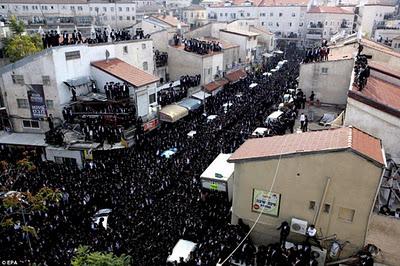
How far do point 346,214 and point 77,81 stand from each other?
66.8 ft

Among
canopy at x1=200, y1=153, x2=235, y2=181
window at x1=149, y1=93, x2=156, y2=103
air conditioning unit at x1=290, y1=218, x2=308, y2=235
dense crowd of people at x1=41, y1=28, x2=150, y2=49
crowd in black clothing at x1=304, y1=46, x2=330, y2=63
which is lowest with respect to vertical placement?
canopy at x1=200, y1=153, x2=235, y2=181

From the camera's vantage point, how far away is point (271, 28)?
69.8 metres

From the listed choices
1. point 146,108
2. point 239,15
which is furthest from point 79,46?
point 239,15

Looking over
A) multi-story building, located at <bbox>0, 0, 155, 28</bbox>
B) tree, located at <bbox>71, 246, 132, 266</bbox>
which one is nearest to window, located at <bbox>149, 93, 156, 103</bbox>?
tree, located at <bbox>71, 246, 132, 266</bbox>

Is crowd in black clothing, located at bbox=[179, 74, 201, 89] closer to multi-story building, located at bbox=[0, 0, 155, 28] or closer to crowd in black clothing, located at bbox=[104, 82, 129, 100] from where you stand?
crowd in black clothing, located at bbox=[104, 82, 129, 100]

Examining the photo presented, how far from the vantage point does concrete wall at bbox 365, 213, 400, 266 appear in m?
12.4

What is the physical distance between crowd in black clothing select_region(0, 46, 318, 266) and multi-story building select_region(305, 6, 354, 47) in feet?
156

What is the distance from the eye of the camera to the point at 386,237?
1348 centimetres

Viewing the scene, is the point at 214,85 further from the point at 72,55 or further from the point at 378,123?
the point at 378,123

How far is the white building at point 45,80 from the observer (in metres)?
23.4

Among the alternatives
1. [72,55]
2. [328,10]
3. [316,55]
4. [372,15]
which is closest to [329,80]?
[316,55]

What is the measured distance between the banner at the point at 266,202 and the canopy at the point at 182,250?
3.15m

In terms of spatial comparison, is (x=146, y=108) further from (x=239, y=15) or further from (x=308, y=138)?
(x=239, y=15)

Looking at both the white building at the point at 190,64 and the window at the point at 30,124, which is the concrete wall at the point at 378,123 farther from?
the window at the point at 30,124
